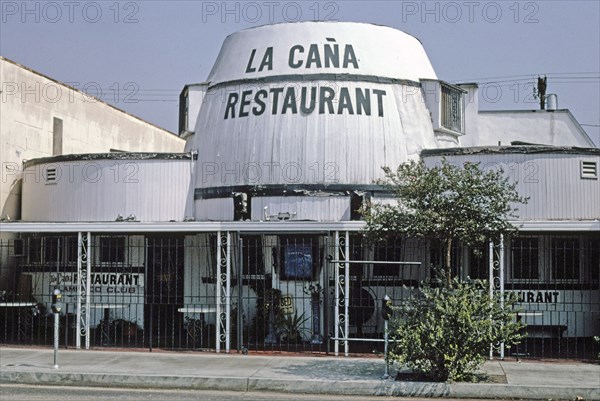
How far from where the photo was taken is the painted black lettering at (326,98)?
18.8 metres

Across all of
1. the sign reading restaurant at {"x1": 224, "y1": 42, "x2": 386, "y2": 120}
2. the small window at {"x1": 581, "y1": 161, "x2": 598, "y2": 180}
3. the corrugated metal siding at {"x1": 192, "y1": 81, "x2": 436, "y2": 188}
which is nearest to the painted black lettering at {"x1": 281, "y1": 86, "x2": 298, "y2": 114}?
the sign reading restaurant at {"x1": 224, "y1": 42, "x2": 386, "y2": 120}

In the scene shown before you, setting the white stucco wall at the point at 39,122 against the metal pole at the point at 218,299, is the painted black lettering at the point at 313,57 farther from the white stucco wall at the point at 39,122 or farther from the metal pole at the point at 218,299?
the white stucco wall at the point at 39,122

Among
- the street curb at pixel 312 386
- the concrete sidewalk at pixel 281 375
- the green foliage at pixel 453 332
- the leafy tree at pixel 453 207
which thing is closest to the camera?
the street curb at pixel 312 386

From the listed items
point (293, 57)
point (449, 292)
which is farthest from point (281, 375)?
point (293, 57)

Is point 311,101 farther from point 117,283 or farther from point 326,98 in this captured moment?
point 117,283

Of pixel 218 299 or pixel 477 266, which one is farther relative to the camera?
pixel 477 266

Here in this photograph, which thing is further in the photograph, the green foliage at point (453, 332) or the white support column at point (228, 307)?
the white support column at point (228, 307)

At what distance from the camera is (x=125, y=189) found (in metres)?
19.7

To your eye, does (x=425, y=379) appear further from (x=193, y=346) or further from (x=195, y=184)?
(x=195, y=184)

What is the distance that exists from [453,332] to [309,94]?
7531 mm

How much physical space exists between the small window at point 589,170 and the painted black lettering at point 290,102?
604 cm

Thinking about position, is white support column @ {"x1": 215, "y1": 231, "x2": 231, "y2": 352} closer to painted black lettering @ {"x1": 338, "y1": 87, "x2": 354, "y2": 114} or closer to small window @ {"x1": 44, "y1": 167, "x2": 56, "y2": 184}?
painted black lettering @ {"x1": 338, "y1": 87, "x2": 354, "y2": 114}

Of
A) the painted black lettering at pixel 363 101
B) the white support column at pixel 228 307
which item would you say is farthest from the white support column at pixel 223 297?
the painted black lettering at pixel 363 101

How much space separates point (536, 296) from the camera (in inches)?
710
